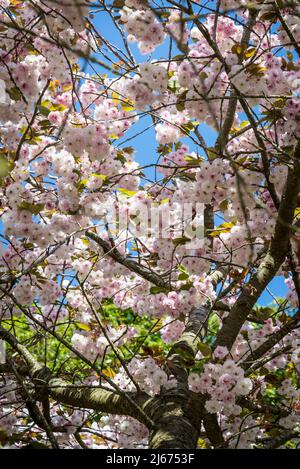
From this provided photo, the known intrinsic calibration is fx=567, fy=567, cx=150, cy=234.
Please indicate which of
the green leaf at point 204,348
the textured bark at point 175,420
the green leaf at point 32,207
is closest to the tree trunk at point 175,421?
the textured bark at point 175,420

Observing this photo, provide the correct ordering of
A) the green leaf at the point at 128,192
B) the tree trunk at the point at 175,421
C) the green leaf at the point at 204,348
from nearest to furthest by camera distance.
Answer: the tree trunk at the point at 175,421 < the green leaf at the point at 204,348 < the green leaf at the point at 128,192

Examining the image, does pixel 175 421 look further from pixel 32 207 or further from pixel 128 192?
pixel 128 192

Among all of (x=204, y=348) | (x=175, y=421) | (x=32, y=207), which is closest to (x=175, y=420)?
(x=175, y=421)

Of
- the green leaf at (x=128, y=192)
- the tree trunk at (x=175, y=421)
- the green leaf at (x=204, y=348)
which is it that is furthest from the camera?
the green leaf at (x=128, y=192)

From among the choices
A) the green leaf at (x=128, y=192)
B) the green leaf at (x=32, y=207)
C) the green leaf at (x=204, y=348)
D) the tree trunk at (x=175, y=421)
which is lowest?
the tree trunk at (x=175, y=421)

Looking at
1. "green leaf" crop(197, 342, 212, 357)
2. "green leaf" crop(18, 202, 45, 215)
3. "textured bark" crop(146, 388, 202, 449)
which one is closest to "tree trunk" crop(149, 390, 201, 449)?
"textured bark" crop(146, 388, 202, 449)

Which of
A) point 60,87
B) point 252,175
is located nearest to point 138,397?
point 252,175

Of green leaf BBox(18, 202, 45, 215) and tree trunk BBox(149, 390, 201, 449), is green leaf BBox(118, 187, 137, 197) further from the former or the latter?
tree trunk BBox(149, 390, 201, 449)

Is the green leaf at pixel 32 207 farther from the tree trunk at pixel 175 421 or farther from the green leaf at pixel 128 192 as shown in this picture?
the tree trunk at pixel 175 421

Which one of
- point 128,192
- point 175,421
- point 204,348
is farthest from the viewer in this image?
point 128,192

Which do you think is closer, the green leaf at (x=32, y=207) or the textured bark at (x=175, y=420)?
the textured bark at (x=175, y=420)

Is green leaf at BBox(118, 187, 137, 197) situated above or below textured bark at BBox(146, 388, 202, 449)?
above

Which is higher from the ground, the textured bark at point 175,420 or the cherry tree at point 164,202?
the cherry tree at point 164,202
